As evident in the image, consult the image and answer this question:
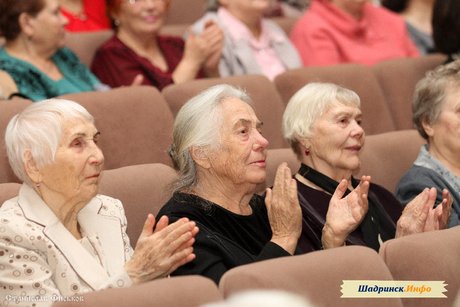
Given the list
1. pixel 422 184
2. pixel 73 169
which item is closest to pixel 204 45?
pixel 422 184

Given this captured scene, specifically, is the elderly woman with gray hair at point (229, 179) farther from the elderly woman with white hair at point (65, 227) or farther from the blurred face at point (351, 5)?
the blurred face at point (351, 5)

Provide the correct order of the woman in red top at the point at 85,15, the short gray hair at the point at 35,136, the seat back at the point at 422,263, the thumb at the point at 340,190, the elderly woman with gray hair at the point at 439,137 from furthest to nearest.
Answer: the woman in red top at the point at 85,15, the elderly woman with gray hair at the point at 439,137, the thumb at the point at 340,190, the short gray hair at the point at 35,136, the seat back at the point at 422,263

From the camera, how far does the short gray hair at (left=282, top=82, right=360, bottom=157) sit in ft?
9.93

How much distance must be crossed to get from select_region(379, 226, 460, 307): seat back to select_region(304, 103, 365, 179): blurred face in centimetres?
74

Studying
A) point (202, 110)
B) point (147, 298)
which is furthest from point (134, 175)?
point (147, 298)

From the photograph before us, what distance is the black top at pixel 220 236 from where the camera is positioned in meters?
2.46

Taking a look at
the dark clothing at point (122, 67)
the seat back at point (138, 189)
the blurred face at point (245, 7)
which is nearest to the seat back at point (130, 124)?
the seat back at point (138, 189)

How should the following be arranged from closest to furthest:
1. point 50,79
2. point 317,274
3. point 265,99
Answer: point 317,274 < point 265,99 < point 50,79

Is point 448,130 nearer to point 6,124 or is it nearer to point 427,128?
point 427,128

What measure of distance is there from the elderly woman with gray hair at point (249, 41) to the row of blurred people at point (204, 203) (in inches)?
41.8

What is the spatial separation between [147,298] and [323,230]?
857mm

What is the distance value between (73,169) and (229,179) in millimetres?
456

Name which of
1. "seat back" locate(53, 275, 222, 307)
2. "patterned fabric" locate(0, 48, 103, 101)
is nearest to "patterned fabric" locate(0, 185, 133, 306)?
"seat back" locate(53, 275, 222, 307)

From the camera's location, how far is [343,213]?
2.72m
